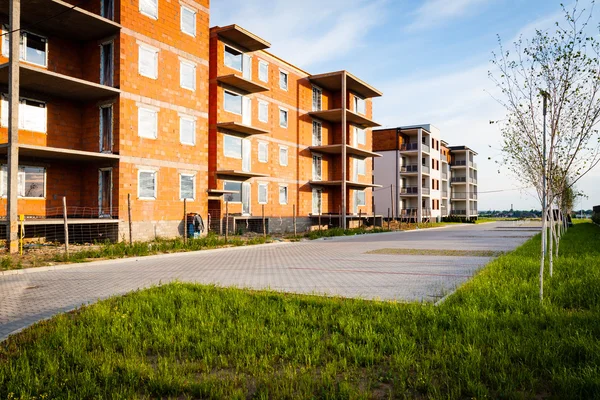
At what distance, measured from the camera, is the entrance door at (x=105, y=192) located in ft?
68.7

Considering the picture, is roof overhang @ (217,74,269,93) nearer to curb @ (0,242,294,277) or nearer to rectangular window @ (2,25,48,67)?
rectangular window @ (2,25,48,67)

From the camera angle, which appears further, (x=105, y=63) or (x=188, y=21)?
(x=188, y=21)

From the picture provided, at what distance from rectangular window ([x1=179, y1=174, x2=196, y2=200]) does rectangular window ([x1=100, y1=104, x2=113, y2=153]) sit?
3865 millimetres

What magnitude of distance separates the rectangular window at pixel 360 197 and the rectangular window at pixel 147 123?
22055 mm

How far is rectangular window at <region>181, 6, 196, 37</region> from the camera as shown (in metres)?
24.0

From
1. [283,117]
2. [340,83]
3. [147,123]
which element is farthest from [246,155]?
[340,83]

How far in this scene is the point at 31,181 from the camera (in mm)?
19844

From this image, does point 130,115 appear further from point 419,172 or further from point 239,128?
point 419,172

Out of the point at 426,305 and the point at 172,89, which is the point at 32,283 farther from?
the point at 172,89

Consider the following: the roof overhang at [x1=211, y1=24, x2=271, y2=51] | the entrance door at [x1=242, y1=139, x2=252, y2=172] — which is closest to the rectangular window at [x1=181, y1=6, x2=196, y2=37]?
the roof overhang at [x1=211, y1=24, x2=271, y2=51]

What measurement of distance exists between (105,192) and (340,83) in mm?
21436

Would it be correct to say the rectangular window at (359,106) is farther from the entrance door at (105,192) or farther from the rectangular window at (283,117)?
the entrance door at (105,192)

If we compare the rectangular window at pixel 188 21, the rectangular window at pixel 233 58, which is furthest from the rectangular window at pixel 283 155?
the rectangular window at pixel 188 21

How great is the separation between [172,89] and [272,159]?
408 inches
